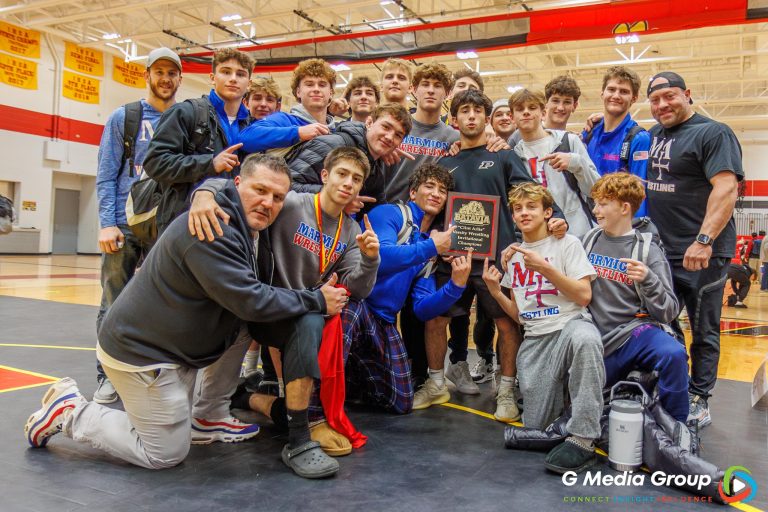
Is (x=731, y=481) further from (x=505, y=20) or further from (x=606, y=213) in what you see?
(x=505, y=20)

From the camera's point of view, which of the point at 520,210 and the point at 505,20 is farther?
the point at 505,20

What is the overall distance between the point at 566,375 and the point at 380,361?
3.92 feet

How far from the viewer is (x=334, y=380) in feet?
10.4

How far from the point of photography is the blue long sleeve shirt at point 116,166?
3.91 meters

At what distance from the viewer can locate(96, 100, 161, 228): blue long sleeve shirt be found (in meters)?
3.91

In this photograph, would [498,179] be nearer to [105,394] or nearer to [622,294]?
[622,294]

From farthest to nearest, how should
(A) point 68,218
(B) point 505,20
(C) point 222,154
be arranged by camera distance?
(A) point 68,218 < (B) point 505,20 < (C) point 222,154

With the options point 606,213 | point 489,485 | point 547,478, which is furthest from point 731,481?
point 606,213

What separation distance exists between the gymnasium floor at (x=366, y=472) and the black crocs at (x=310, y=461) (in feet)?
0.15

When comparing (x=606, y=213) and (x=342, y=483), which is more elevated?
(x=606, y=213)

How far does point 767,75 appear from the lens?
707 inches

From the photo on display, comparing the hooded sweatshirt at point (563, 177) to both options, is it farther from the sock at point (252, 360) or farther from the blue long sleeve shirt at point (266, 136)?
the sock at point (252, 360)

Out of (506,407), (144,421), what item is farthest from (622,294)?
(144,421)

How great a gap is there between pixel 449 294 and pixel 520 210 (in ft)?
2.49
